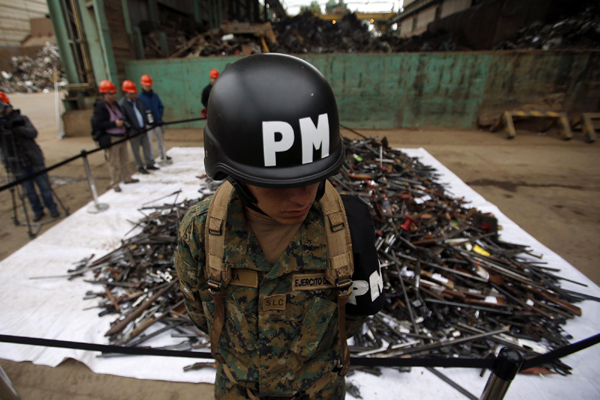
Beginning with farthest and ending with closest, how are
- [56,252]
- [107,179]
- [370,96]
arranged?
[370,96]
[107,179]
[56,252]

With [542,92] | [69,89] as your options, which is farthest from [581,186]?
[69,89]

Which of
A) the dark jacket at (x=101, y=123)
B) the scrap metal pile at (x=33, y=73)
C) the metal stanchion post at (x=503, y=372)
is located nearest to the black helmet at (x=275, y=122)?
the metal stanchion post at (x=503, y=372)

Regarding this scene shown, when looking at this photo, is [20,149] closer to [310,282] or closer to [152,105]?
[152,105]

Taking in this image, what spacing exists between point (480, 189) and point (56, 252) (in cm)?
863

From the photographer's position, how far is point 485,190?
667cm

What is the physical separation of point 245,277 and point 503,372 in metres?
1.34

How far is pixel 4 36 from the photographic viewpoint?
27.0 m

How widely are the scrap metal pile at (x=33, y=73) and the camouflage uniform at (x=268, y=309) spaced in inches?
1285

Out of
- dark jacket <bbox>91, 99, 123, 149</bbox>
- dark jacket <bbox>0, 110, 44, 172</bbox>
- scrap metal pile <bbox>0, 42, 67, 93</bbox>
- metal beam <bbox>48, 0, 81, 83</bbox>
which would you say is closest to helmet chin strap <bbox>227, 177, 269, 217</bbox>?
dark jacket <bbox>0, 110, 44, 172</bbox>

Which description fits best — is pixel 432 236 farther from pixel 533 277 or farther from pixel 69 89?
pixel 69 89

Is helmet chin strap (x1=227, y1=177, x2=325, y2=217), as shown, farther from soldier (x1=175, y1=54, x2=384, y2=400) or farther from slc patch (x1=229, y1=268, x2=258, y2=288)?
slc patch (x1=229, y1=268, x2=258, y2=288)

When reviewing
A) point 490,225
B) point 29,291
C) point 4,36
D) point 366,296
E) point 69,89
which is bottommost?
point 29,291

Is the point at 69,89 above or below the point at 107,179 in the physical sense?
above

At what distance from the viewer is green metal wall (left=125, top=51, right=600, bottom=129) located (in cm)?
1086
